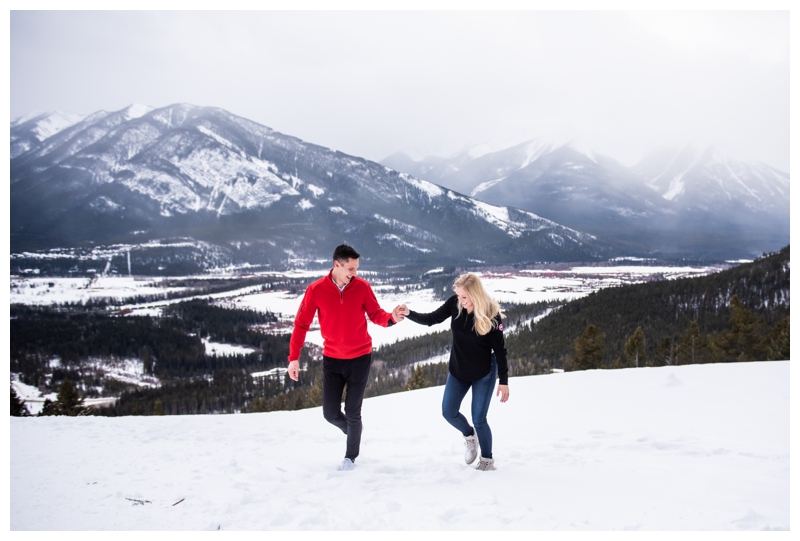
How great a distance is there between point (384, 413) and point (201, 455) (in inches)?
186

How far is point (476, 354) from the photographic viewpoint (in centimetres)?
514

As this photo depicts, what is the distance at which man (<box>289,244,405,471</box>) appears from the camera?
5484 millimetres

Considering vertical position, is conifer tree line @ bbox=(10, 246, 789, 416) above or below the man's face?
below

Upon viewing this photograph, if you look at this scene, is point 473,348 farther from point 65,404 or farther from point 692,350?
point 692,350

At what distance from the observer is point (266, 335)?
342 feet

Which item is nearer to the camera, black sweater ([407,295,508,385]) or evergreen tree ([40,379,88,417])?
black sweater ([407,295,508,385])

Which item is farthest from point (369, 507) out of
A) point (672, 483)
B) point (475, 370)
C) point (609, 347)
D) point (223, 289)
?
point (223, 289)

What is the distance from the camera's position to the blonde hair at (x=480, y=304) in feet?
16.3

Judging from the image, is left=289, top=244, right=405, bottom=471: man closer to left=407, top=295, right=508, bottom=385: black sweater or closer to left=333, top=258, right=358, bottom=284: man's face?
left=333, top=258, right=358, bottom=284: man's face

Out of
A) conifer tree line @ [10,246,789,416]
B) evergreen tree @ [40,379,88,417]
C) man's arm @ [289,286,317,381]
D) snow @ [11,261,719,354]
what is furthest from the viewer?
snow @ [11,261,719,354]

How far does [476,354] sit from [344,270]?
1780 mm

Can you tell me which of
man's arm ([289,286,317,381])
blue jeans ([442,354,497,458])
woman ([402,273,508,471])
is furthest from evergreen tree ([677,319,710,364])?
man's arm ([289,286,317,381])

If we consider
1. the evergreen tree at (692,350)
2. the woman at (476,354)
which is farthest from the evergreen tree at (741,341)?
the woman at (476,354)

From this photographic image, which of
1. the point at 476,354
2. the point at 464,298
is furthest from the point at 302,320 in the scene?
the point at 476,354
